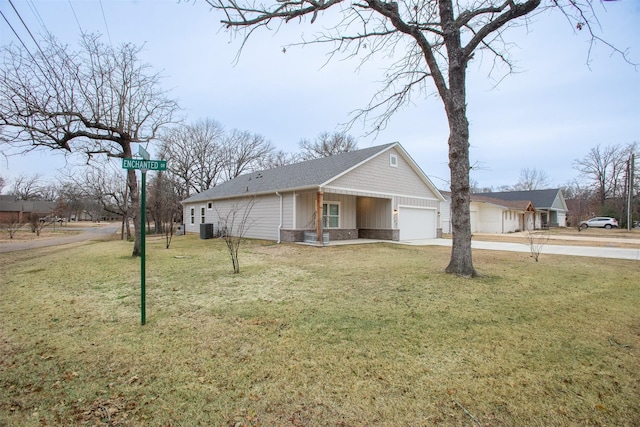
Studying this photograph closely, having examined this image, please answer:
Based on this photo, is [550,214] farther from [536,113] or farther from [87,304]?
[87,304]

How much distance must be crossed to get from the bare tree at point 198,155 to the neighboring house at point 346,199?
1685 cm

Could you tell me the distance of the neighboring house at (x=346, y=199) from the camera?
14391mm

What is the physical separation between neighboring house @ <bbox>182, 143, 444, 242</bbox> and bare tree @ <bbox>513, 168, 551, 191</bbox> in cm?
4978

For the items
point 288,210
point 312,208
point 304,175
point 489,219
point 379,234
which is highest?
point 304,175

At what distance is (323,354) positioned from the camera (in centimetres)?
310

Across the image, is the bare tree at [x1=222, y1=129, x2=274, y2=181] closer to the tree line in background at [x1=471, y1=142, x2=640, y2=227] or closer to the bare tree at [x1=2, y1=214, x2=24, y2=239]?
the bare tree at [x1=2, y1=214, x2=24, y2=239]

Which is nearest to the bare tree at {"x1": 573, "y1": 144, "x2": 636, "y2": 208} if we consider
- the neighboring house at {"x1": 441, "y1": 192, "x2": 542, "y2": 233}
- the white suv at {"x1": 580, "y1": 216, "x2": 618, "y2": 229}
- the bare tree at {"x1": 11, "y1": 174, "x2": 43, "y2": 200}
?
the white suv at {"x1": 580, "y1": 216, "x2": 618, "y2": 229}

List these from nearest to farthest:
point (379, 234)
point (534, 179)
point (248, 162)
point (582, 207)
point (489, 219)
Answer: point (379, 234)
point (489, 219)
point (248, 162)
point (582, 207)
point (534, 179)

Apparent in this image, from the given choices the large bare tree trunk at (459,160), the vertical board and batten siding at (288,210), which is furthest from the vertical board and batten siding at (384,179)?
the large bare tree trunk at (459,160)

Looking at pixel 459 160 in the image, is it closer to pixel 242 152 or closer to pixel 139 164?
pixel 139 164

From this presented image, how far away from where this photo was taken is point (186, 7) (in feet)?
17.5

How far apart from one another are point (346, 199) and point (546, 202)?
3091 centimetres

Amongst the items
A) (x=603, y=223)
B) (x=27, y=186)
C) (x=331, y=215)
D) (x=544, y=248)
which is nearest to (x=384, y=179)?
(x=331, y=215)

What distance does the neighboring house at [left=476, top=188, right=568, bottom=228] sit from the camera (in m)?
35.1
